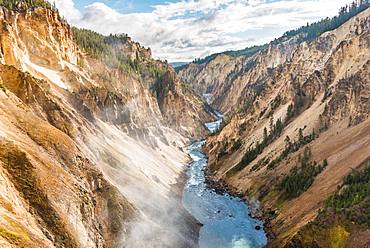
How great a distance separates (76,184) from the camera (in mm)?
45562

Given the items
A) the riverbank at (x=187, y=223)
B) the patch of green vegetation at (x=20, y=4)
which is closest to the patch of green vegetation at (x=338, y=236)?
the riverbank at (x=187, y=223)

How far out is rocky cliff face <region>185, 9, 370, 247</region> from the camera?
7300 cm

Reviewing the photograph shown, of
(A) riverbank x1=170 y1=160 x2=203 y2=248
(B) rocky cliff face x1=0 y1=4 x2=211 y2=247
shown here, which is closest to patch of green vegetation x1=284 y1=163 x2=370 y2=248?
(A) riverbank x1=170 y1=160 x2=203 y2=248

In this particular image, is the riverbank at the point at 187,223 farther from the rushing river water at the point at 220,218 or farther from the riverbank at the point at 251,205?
the riverbank at the point at 251,205

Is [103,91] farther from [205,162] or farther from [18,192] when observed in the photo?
[18,192]

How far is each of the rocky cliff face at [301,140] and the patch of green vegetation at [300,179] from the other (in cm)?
19

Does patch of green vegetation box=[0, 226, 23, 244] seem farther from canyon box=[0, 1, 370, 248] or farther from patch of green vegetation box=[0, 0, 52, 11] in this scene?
patch of green vegetation box=[0, 0, 52, 11]

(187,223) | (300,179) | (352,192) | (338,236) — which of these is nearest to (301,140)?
(300,179)

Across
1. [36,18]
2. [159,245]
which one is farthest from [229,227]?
[36,18]

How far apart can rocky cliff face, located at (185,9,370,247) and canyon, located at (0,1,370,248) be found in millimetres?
340

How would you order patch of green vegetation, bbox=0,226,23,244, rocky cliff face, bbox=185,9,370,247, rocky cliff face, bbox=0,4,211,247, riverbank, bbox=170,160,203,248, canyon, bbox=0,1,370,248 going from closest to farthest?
patch of green vegetation, bbox=0,226,23,244, rocky cliff face, bbox=0,4,211,247, canyon, bbox=0,1,370,248, riverbank, bbox=170,160,203,248, rocky cliff face, bbox=185,9,370,247

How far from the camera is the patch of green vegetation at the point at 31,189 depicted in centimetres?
3806

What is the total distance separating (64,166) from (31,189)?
8.66 meters

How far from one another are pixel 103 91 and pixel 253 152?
41.5m
